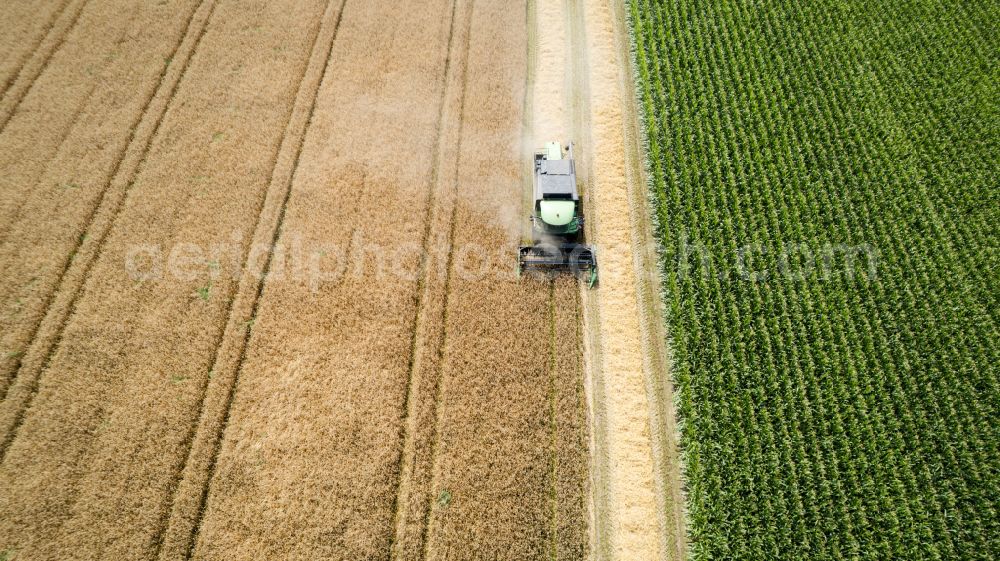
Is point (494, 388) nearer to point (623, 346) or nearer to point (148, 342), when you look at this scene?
point (623, 346)

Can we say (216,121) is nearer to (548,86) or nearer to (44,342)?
(44,342)

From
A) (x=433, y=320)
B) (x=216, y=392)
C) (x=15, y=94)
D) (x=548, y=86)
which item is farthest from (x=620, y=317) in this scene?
(x=15, y=94)

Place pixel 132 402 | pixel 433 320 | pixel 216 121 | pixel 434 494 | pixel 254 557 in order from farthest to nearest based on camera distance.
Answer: pixel 216 121, pixel 433 320, pixel 132 402, pixel 434 494, pixel 254 557

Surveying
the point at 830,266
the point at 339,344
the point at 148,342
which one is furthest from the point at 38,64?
the point at 830,266

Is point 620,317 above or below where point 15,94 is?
below

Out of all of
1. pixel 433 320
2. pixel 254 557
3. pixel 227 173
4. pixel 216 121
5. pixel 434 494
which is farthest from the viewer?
pixel 216 121

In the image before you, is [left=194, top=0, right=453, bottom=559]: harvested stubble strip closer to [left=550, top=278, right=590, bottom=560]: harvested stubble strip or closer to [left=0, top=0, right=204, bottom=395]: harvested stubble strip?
[left=550, top=278, right=590, bottom=560]: harvested stubble strip

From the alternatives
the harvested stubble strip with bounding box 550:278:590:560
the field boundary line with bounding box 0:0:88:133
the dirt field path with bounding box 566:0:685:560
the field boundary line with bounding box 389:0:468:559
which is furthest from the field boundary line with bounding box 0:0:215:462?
the dirt field path with bounding box 566:0:685:560
